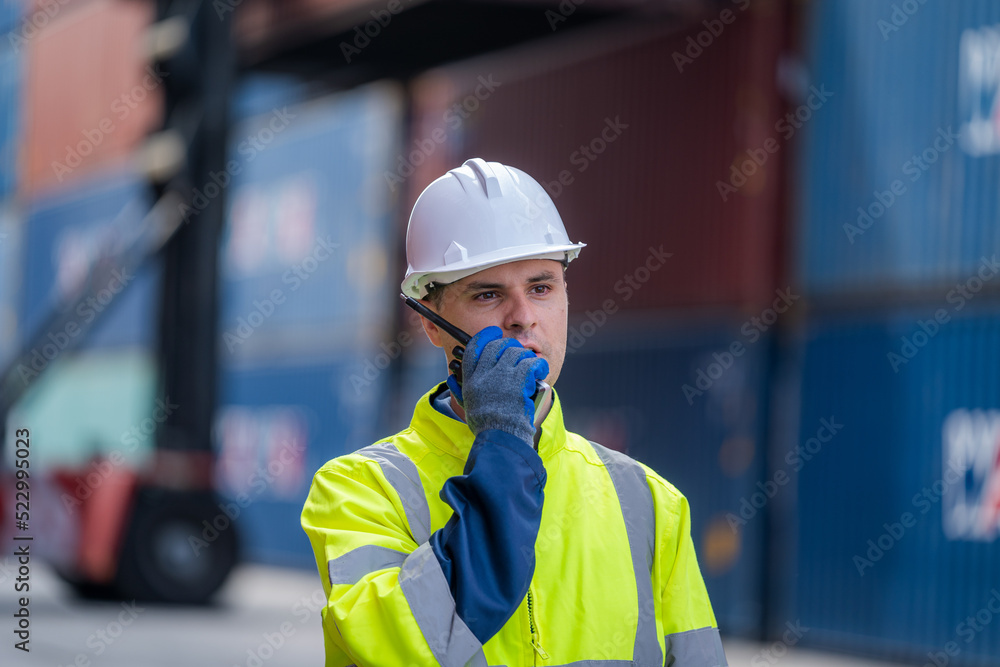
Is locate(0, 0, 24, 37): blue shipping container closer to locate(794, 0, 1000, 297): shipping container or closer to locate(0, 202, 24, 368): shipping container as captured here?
locate(0, 202, 24, 368): shipping container

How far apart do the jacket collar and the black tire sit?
34.9ft

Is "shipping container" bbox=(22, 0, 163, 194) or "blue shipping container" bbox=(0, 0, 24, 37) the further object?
"blue shipping container" bbox=(0, 0, 24, 37)

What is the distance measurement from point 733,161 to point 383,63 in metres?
6.06

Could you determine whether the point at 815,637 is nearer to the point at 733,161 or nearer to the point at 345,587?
the point at 733,161

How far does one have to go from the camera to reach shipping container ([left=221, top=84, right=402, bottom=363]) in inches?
714

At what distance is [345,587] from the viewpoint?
2.11 m

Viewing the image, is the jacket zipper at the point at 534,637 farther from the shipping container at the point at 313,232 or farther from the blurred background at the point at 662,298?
A: the shipping container at the point at 313,232

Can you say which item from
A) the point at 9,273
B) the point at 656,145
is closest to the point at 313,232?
the point at 656,145

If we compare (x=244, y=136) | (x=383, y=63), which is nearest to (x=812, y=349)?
(x=383, y=63)

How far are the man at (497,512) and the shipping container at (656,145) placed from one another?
9.91 metres

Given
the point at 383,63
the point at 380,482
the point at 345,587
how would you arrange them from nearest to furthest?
the point at 345,587 → the point at 380,482 → the point at 383,63

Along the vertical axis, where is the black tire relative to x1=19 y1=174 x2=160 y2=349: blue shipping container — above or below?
below

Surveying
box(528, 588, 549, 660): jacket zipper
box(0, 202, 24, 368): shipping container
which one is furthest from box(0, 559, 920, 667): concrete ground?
box(0, 202, 24, 368): shipping container

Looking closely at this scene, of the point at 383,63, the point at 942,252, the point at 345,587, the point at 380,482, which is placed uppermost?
the point at 383,63
